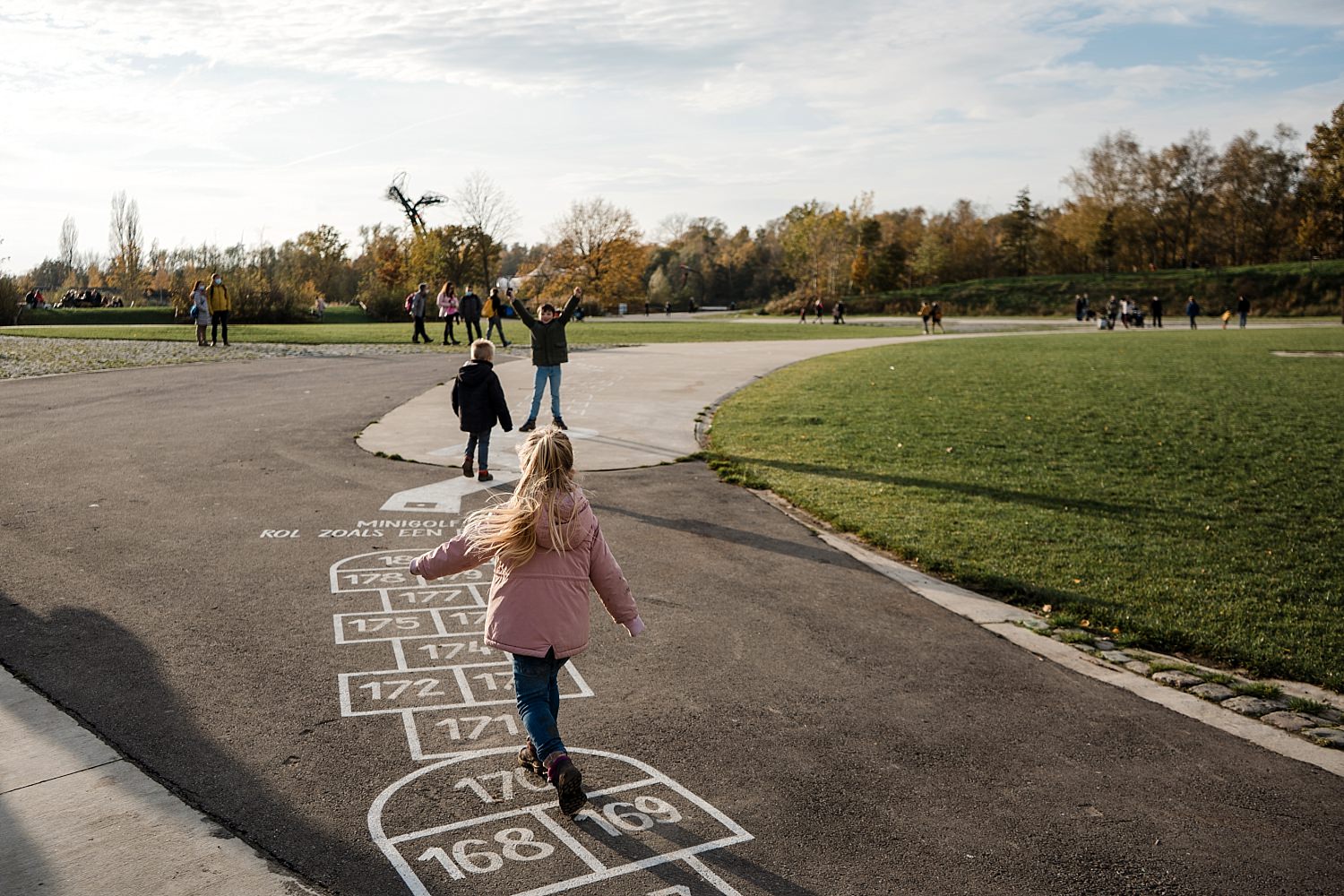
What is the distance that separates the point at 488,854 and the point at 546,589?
4.11 ft

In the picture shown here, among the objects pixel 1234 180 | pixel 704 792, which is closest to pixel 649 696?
pixel 704 792

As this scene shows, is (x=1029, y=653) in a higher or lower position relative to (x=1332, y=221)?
lower

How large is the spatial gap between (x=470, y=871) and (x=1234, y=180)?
4383 inches

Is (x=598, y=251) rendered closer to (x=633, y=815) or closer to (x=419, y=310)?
(x=419, y=310)

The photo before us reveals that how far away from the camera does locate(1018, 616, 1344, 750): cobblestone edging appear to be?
19.9 ft

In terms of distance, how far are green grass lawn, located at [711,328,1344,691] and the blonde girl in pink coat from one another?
182 inches

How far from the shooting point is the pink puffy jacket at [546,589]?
4945 millimetres

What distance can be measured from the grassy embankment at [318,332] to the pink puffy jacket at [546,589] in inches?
1210

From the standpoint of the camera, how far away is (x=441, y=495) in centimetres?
1126

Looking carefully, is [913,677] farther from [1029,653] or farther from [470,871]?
[470,871]

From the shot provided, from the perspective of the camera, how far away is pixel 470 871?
4180 millimetres

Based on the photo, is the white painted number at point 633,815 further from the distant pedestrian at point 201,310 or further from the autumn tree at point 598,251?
the autumn tree at point 598,251

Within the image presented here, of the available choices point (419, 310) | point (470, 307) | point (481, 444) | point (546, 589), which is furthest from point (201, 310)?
point (546, 589)

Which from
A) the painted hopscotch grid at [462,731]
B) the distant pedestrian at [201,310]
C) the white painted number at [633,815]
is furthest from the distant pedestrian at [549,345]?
the distant pedestrian at [201,310]
